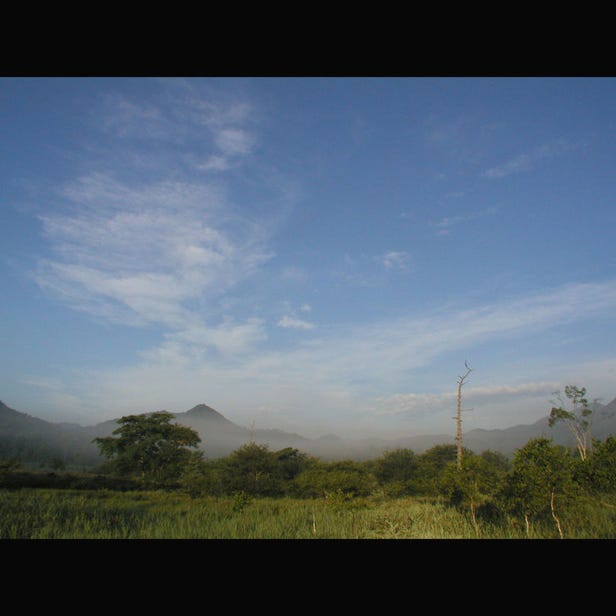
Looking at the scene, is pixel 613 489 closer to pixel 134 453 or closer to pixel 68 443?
pixel 134 453

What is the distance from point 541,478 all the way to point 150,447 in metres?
28.4

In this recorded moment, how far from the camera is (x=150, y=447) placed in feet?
90.1

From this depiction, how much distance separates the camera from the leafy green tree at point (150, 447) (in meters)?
26.4

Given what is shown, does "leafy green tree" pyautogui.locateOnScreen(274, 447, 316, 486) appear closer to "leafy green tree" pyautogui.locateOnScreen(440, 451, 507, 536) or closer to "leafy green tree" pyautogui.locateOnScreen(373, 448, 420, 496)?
"leafy green tree" pyautogui.locateOnScreen(373, 448, 420, 496)

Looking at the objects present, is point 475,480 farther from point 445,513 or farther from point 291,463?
point 291,463

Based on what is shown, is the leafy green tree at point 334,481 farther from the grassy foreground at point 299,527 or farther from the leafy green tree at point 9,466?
the leafy green tree at point 9,466

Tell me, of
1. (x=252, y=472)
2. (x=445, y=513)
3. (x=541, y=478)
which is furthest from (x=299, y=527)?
(x=252, y=472)

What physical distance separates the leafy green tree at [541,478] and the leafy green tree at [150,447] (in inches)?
1007

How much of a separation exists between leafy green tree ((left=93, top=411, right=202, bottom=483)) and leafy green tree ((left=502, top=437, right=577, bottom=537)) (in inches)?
1007

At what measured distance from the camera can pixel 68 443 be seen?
99.9 metres

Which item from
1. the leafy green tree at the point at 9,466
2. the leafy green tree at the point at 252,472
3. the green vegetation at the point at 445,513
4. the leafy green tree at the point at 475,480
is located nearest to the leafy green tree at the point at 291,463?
the leafy green tree at the point at 252,472

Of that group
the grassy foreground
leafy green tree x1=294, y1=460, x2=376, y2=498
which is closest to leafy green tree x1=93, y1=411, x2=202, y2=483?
leafy green tree x1=294, y1=460, x2=376, y2=498
